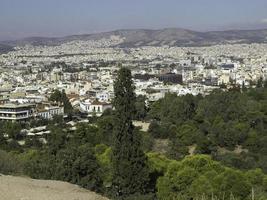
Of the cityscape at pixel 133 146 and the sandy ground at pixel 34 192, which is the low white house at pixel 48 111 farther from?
the sandy ground at pixel 34 192

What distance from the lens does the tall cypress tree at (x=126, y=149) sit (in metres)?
12.4

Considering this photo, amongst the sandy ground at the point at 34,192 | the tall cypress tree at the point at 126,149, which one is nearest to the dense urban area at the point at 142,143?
the tall cypress tree at the point at 126,149

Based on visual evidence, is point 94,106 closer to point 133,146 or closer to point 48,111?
point 48,111

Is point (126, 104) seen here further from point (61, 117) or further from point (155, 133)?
point (61, 117)

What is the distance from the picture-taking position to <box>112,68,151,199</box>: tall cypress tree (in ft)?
40.8

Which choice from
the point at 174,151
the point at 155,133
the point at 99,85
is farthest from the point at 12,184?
the point at 99,85

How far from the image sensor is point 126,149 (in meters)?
12.7

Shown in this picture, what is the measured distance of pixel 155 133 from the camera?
26984 mm

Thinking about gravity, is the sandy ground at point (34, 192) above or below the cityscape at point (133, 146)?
above

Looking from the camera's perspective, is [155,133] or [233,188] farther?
[155,133]

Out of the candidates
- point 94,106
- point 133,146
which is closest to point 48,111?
point 94,106

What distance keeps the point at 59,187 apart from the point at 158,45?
175 m

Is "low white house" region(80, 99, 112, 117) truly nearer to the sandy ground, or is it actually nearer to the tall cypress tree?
the tall cypress tree

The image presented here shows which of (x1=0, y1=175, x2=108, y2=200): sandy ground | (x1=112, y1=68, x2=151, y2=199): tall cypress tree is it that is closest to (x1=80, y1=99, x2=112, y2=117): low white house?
(x1=112, y1=68, x2=151, y2=199): tall cypress tree
